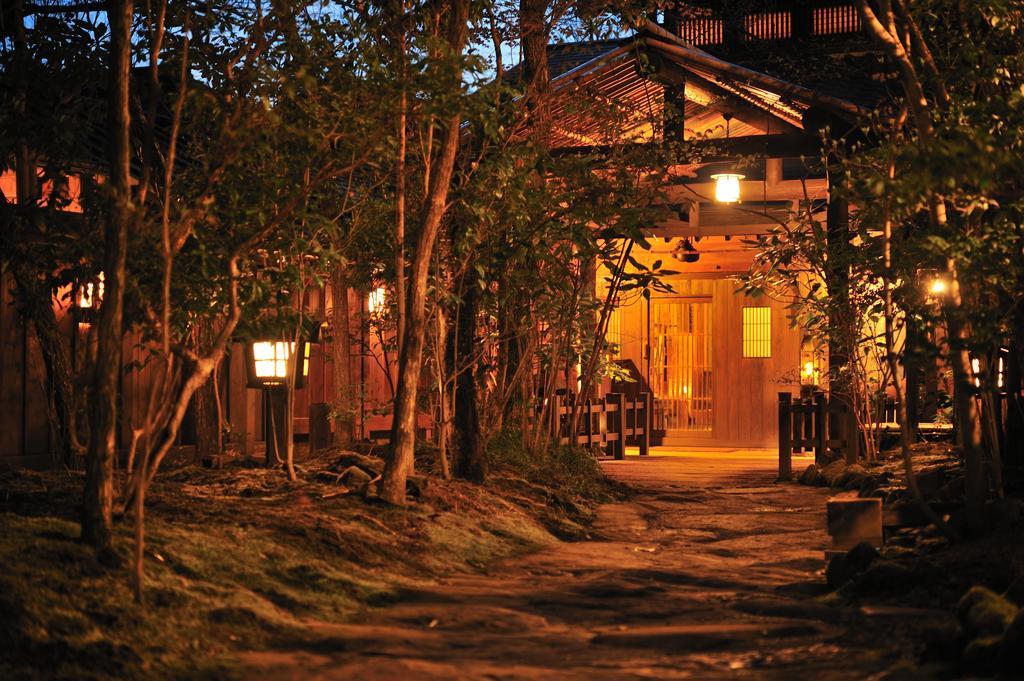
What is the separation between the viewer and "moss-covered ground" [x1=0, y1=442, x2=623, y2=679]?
487cm

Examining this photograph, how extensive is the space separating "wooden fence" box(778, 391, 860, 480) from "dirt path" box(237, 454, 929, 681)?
4.54 meters

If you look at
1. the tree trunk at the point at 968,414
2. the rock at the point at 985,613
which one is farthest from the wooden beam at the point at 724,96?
the rock at the point at 985,613

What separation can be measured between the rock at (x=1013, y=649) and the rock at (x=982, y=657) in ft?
0.22

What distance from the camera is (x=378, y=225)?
32.0 feet

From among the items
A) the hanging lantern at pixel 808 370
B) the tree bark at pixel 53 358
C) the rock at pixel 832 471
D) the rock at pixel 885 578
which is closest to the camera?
the rock at pixel 885 578

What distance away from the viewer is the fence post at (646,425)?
1960cm

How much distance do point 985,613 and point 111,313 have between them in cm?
422

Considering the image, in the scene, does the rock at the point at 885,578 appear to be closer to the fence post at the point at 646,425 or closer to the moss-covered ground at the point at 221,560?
the moss-covered ground at the point at 221,560

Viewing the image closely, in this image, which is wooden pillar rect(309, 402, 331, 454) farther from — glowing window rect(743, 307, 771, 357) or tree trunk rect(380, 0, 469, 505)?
glowing window rect(743, 307, 771, 357)

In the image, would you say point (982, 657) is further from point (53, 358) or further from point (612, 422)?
point (612, 422)

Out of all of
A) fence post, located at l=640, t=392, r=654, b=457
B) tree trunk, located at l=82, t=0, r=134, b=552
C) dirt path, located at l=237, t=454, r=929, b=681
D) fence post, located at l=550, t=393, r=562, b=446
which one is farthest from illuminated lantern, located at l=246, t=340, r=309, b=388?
fence post, located at l=640, t=392, r=654, b=457

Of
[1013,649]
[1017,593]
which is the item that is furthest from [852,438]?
[1013,649]

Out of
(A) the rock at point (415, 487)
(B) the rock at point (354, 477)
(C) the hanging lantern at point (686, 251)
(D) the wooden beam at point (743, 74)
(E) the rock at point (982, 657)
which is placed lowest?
(E) the rock at point (982, 657)

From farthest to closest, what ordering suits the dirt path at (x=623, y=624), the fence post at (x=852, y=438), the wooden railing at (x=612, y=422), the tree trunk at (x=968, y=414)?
the wooden railing at (x=612, y=422) < the fence post at (x=852, y=438) < the tree trunk at (x=968, y=414) < the dirt path at (x=623, y=624)
